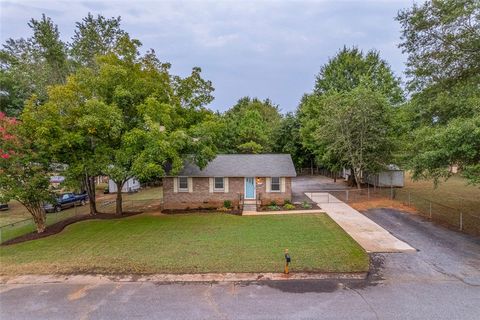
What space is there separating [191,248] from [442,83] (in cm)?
1580

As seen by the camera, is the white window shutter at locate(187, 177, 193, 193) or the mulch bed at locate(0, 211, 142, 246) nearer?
the mulch bed at locate(0, 211, 142, 246)

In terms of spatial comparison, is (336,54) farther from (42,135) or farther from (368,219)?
(42,135)

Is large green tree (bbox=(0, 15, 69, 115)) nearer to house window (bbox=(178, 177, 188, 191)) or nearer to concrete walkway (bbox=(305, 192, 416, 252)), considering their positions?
house window (bbox=(178, 177, 188, 191))

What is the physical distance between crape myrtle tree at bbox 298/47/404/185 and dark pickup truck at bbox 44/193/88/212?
70.1 ft

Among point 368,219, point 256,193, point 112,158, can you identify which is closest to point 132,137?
point 112,158

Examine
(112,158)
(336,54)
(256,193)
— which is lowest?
(256,193)

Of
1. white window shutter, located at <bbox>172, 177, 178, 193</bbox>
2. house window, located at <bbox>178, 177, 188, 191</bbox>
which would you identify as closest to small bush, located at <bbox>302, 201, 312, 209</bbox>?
house window, located at <bbox>178, 177, 188, 191</bbox>

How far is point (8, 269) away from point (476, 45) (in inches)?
871

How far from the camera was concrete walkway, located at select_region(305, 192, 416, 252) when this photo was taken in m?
11.2

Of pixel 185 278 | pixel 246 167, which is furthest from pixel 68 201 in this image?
pixel 185 278

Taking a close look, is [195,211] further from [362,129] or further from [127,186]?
[362,129]

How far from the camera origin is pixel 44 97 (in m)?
27.1

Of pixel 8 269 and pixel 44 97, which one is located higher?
pixel 44 97

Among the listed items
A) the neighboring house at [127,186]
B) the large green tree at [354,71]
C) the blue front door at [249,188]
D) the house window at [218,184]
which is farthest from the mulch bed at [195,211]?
the large green tree at [354,71]
